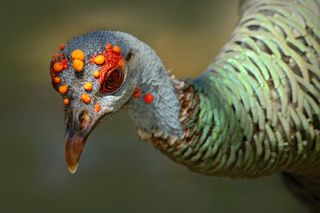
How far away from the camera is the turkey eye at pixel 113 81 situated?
6.40 ft

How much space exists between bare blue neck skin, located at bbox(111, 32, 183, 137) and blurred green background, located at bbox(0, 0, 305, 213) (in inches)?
57.8

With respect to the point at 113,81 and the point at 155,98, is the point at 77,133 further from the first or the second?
the point at 155,98

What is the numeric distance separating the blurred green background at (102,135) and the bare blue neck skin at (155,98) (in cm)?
147

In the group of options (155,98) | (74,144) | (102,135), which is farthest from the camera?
(102,135)

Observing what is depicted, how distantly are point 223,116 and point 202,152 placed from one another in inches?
4.9

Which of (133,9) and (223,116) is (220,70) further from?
(133,9)

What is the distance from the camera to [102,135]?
13.2ft

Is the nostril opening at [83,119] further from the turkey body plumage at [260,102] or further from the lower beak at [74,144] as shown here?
the turkey body plumage at [260,102]

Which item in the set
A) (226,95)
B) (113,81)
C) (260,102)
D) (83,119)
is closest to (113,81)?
(113,81)

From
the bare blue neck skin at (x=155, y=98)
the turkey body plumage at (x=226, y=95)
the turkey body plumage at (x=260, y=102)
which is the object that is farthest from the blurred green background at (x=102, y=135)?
the bare blue neck skin at (x=155, y=98)

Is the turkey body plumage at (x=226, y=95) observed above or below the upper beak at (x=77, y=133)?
above

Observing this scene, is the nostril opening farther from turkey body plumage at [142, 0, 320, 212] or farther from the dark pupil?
turkey body plumage at [142, 0, 320, 212]

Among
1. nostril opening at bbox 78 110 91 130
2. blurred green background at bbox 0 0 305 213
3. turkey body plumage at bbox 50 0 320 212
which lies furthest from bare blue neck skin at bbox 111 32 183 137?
blurred green background at bbox 0 0 305 213

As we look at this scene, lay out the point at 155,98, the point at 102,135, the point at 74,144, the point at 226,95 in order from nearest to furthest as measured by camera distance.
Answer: the point at 74,144, the point at 155,98, the point at 226,95, the point at 102,135
